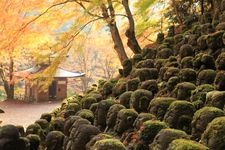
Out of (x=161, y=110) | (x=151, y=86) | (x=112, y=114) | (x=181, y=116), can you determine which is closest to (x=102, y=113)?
(x=112, y=114)

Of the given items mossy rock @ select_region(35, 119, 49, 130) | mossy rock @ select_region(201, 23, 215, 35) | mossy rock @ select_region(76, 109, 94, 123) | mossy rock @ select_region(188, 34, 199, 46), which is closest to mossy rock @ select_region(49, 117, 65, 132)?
mossy rock @ select_region(35, 119, 49, 130)

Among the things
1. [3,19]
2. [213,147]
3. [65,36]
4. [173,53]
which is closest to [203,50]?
[173,53]

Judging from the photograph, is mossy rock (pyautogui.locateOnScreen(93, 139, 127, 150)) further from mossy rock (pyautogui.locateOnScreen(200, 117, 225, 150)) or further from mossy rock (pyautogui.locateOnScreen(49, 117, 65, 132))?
mossy rock (pyautogui.locateOnScreen(49, 117, 65, 132))

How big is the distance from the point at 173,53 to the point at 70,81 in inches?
1140

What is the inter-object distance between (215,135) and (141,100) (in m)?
2.54

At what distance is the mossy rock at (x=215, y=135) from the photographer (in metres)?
3.79

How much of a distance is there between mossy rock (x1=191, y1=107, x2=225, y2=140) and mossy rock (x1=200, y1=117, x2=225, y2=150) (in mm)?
277

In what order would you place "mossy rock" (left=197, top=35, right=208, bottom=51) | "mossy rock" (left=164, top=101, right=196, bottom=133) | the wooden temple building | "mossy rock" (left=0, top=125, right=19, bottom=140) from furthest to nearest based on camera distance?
the wooden temple building, "mossy rock" (left=197, top=35, right=208, bottom=51), "mossy rock" (left=0, top=125, right=19, bottom=140), "mossy rock" (left=164, top=101, right=196, bottom=133)

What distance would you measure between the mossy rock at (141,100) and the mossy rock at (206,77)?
3.23 ft

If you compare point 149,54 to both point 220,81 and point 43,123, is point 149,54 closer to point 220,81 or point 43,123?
point 43,123

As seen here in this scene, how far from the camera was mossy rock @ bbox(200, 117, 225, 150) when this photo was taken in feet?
12.4

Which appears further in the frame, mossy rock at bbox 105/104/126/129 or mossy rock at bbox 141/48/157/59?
mossy rock at bbox 141/48/157/59

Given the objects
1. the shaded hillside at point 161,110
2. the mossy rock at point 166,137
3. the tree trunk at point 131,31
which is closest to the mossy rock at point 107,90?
the shaded hillside at point 161,110

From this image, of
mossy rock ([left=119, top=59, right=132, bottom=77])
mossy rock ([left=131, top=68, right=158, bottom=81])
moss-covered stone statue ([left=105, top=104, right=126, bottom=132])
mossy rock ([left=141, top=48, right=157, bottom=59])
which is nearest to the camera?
moss-covered stone statue ([left=105, top=104, right=126, bottom=132])
